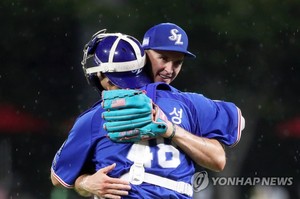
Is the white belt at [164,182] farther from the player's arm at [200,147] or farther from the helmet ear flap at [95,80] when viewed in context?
the helmet ear flap at [95,80]

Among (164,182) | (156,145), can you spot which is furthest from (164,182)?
(156,145)

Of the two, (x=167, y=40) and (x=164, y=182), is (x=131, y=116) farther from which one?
(x=167, y=40)

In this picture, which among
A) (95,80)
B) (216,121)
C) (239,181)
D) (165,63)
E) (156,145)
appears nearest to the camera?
(156,145)

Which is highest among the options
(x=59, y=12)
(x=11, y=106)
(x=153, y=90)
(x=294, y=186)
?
(x=153, y=90)

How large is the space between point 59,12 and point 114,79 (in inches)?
130

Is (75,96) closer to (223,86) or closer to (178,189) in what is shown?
(223,86)

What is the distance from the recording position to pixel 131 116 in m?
2.99

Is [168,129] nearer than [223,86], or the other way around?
[168,129]

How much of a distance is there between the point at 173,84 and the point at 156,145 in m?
3.21

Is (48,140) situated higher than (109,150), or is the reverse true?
(109,150)

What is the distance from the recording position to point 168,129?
3.09 meters

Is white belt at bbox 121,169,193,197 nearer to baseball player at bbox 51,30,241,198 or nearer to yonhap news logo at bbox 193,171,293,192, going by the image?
baseball player at bbox 51,30,241,198

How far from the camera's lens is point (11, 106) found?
638 cm

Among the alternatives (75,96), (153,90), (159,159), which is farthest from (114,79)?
(75,96)
